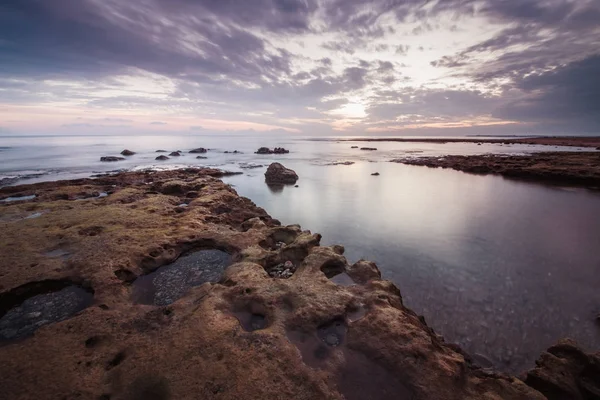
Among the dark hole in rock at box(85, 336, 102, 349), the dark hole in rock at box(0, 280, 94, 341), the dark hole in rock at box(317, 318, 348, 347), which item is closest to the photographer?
the dark hole in rock at box(85, 336, 102, 349)

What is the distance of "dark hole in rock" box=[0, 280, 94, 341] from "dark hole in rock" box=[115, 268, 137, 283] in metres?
0.81

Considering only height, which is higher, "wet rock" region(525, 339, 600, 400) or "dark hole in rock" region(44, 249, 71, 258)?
"dark hole in rock" region(44, 249, 71, 258)

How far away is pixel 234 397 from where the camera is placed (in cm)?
427

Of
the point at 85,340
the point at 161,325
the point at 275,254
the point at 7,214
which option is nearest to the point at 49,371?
the point at 85,340

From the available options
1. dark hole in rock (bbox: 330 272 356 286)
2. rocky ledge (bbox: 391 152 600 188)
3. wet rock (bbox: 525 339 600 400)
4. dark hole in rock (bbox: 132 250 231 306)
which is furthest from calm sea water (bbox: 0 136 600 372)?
dark hole in rock (bbox: 132 250 231 306)

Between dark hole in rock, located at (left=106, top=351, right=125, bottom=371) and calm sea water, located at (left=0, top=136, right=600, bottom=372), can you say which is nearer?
dark hole in rock, located at (left=106, top=351, right=125, bottom=371)

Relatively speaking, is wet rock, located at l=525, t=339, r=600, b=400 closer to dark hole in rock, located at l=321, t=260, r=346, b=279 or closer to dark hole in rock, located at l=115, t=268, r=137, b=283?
dark hole in rock, located at l=321, t=260, r=346, b=279

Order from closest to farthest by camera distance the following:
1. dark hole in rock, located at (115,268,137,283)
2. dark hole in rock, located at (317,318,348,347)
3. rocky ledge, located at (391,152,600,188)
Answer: dark hole in rock, located at (317,318,348,347) → dark hole in rock, located at (115,268,137,283) → rocky ledge, located at (391,152,600,188)

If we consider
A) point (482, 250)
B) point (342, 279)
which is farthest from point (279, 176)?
point (342, 279)

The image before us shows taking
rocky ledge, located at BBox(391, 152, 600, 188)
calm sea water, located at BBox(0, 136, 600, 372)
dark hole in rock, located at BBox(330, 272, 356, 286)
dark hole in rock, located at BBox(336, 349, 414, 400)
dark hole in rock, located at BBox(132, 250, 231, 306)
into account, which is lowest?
calm sea water, located at BBox(0, 136, 600, 372)

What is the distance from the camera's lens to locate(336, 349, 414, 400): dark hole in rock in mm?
4598

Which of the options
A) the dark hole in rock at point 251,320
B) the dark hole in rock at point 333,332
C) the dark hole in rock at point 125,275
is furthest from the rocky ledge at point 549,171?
the dark hole in rock at point 125,275

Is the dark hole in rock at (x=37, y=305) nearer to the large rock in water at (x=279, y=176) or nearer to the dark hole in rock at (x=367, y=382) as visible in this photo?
the dark hole in rock at (x=367, y=382)

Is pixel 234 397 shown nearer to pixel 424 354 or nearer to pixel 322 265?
pixel 424 354
